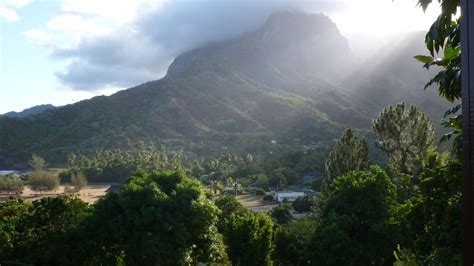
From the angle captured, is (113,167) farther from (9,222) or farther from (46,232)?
(46,232)

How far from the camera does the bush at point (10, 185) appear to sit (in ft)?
196

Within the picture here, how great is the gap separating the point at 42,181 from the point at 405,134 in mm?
50327

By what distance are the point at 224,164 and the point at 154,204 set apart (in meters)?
62.9

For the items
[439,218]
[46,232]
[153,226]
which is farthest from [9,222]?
[439,218]

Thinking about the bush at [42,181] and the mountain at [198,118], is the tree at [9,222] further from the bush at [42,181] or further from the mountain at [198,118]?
the mountain at [198,118]

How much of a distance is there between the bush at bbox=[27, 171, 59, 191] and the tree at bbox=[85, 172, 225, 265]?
153 feet

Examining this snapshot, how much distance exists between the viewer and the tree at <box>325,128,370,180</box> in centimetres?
2764

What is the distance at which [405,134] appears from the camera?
2647cm

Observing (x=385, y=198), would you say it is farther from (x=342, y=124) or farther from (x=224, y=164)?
(x=342, y=124)

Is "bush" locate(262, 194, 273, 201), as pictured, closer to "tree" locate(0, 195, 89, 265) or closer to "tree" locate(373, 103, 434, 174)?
"tree" locate(373, 103, 434, 174)

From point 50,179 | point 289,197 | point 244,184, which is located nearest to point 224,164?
point 244,184

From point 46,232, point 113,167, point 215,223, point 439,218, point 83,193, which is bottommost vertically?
point 215,223

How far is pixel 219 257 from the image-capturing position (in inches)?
799

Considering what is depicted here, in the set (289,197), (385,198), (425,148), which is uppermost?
(425,148)
